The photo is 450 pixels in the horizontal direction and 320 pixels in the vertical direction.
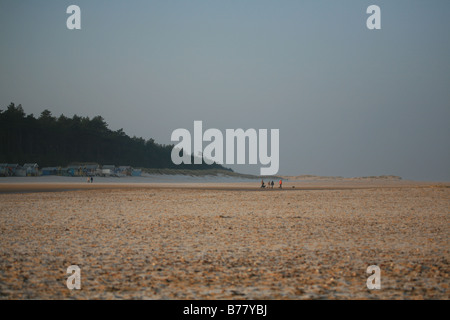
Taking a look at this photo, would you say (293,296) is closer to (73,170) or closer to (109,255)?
(109,255)

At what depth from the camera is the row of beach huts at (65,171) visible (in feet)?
269

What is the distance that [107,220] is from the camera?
55.0 feet

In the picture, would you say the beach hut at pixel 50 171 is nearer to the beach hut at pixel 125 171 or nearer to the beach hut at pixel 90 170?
the beach hut at pixel 90 170

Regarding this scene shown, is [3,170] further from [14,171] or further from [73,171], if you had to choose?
[73,171]

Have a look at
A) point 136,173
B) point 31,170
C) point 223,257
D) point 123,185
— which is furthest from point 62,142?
point 223,257

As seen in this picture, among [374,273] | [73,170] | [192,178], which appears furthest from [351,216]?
[192,178]

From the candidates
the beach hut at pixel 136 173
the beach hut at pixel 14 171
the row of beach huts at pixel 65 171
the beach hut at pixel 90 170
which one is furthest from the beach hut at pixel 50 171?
the beach hut at pixel 136 173

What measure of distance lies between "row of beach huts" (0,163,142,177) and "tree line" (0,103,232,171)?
22.3 feet

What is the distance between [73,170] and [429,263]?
93.1 meters

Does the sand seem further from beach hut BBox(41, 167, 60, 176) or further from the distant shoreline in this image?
beach hut BBox(41, 167, 60, 176)

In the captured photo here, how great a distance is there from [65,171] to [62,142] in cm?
1817

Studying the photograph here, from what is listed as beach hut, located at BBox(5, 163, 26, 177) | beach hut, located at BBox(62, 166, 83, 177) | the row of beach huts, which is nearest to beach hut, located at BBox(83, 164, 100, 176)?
the row of beach huts

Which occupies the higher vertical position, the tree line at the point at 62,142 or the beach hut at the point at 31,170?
the tree line at the point at 62,142

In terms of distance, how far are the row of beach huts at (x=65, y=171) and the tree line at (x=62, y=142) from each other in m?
6.80
